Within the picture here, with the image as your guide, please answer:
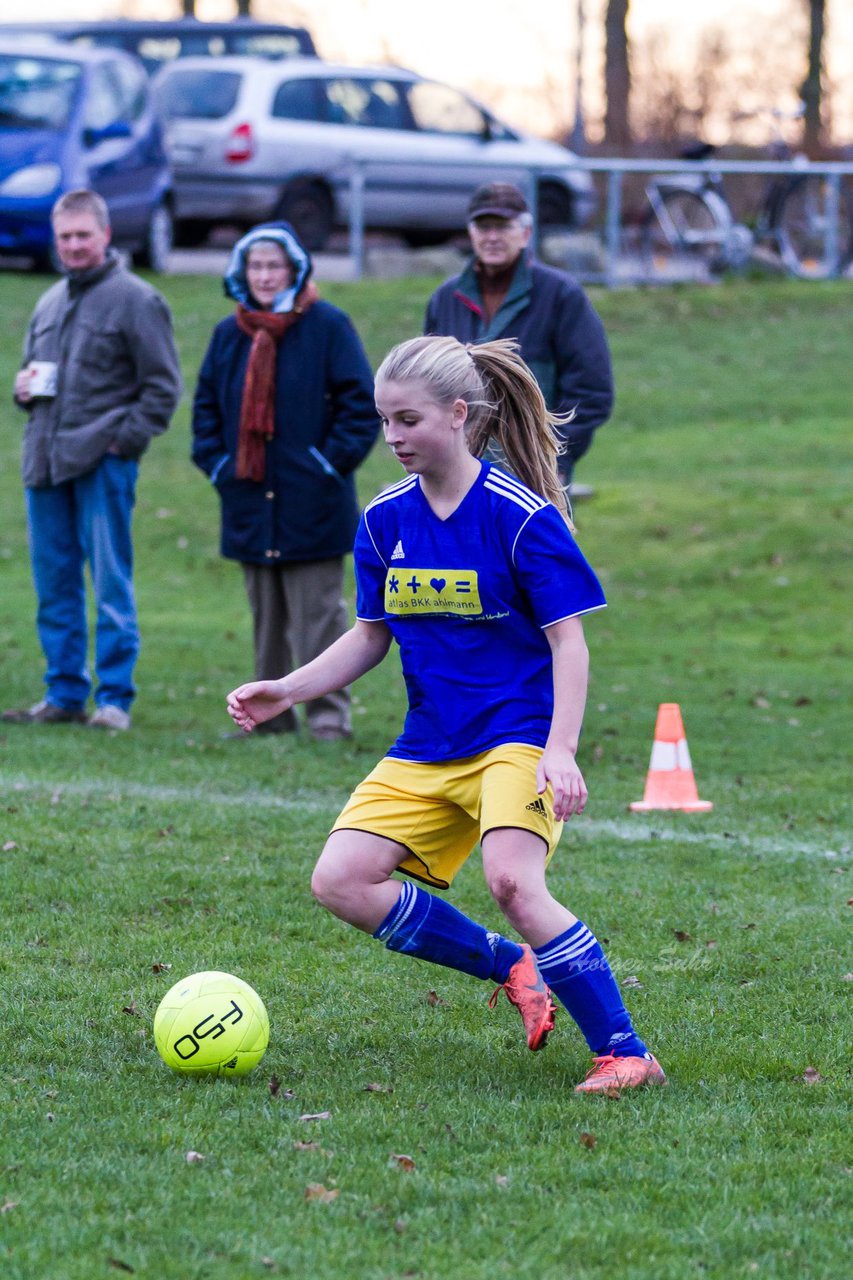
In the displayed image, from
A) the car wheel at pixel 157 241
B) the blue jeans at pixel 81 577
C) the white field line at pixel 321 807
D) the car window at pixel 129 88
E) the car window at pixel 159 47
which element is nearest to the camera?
the white field line at pixel 321 807

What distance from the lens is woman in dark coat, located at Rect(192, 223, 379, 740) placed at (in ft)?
26.8

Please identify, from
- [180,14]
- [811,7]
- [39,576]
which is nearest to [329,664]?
[39,576]

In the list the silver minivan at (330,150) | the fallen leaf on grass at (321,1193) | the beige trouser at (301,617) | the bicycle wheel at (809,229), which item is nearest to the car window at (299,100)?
the silver minivan at (330,150)

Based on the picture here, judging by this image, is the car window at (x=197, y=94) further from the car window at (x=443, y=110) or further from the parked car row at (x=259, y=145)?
the car window at (x=443, y=110)

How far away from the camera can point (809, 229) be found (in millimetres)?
21203

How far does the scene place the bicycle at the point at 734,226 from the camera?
2033 centimetres

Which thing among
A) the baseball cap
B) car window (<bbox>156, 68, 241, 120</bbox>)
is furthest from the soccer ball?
car window (<bbox>156, 68, 241, 120</bbox>)

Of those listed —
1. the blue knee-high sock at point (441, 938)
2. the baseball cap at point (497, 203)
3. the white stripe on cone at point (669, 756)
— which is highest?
the baseball cap at point (497, 203)

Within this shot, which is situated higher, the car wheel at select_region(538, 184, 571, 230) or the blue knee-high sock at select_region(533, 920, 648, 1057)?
the car wheel at select_region(538, 184, 571, 230)

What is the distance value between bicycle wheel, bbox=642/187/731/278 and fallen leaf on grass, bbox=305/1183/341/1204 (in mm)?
17840

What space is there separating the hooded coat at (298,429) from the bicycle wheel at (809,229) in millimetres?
13609

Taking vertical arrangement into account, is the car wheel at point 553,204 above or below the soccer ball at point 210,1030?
above

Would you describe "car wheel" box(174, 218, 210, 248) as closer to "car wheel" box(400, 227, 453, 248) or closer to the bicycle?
"car wheel" box(400, 227, 453, 248)

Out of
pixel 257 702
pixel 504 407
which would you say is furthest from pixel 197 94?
pixel 257 702
